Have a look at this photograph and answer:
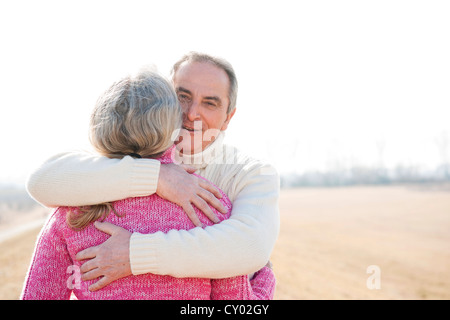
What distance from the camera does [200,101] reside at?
3305 millimetres

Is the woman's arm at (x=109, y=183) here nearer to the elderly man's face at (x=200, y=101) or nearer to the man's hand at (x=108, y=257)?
the man's hand at (x=108, y=257)

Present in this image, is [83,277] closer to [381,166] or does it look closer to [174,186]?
[174,186]

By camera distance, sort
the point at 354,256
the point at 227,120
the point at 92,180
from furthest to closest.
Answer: the point at 354,256
the point at 227,120
the point at 92,180

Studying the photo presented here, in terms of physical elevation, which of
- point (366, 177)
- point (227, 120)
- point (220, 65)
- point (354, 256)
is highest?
point (220, 65)

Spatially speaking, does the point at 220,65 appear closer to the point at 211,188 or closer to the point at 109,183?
the point at 211,188

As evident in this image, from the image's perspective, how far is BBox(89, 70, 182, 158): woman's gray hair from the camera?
1.82m

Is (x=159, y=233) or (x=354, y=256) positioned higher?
(x=159, y=233)

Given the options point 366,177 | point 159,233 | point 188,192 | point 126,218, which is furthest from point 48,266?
point 366,177

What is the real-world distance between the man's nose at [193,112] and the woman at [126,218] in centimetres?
123

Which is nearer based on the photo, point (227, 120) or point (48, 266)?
point (48, 266)

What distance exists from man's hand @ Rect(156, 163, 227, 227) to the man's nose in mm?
1119

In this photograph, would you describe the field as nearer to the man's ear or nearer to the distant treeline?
the man's ear

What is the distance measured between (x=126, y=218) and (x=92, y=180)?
23 centimetres
